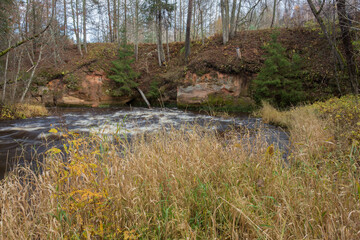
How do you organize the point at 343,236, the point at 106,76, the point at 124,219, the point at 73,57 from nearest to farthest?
the point at 343,236
the point at 124,219
the point at 106,76
the point at 73,57

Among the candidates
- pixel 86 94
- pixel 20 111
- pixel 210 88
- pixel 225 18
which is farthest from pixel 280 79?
pixel 86 94

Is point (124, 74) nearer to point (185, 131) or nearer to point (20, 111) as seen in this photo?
point (20, 111)

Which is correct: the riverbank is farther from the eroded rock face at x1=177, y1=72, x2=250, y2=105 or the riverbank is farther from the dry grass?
the eroded rock face at x1=177, y1=72, x2=250, y2=105

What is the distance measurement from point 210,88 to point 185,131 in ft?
36.6

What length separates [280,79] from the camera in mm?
12086

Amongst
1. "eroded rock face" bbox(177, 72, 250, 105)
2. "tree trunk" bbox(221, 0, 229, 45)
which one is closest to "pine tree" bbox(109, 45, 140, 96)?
"eroded rock face" bbox(177, 72, 250, 105)

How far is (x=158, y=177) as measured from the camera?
2.44 meters

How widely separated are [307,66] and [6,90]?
60.6 feet

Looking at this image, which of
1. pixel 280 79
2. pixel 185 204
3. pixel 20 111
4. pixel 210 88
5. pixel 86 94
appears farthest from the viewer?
pixel 86 94

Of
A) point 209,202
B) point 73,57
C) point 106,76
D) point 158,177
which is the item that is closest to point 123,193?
point 158,177

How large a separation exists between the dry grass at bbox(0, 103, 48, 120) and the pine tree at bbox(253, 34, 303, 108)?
13.3 m

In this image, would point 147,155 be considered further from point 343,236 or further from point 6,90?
point 6,90

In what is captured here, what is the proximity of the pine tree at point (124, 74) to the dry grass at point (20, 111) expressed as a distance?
7.22 m

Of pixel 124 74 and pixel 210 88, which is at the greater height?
pixel 124 74
